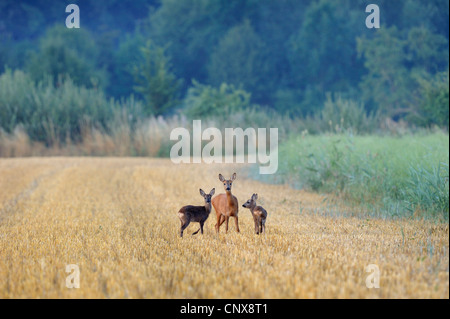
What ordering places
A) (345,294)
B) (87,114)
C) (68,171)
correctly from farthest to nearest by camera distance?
(87,114)
(68,171)
(345,294)

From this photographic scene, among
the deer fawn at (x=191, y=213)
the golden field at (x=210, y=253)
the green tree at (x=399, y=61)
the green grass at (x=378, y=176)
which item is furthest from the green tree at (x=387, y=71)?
the deer fawn at (x=191, y=213)

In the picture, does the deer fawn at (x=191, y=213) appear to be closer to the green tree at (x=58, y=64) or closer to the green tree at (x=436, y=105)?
the green tree at (x=436, y=105)

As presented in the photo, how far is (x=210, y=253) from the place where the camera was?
327 cm

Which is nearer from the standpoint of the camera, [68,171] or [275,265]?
[275,265]

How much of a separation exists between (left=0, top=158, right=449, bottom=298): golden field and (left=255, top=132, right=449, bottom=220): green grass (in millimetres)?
507

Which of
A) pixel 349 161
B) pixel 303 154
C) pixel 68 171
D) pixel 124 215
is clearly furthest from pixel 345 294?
pixel 68 171

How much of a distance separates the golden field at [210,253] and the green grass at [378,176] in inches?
20.0

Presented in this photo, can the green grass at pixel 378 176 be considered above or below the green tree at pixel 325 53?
below

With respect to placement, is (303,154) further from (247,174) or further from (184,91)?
(184,91)

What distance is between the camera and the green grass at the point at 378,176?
4.96m

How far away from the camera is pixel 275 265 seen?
2975 millimetres

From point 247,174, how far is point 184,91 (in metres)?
31.8

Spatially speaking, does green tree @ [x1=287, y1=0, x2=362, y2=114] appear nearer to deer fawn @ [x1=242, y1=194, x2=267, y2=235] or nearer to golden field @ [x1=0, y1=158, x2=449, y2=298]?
golden field @ [x1=0, y1=158, x2=449, y2=298]

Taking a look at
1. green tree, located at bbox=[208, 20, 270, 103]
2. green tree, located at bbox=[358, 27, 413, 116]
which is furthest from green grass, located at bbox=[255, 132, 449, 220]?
green tree, located at bbox=[208, 20, 270, 103]
